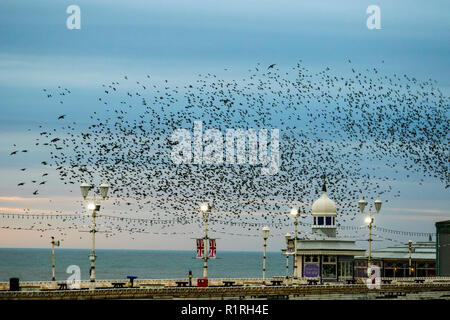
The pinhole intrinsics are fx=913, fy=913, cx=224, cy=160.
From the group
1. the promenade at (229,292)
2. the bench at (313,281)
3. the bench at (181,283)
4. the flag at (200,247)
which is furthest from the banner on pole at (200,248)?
the bench at (313,281)

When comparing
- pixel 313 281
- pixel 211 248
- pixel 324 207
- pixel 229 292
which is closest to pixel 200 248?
pixel 211 248

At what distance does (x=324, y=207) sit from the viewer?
113688 mm

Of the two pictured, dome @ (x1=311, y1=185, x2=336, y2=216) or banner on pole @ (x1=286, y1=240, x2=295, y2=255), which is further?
dome @ (x1=311, y1=185, x2=336, y2=216)

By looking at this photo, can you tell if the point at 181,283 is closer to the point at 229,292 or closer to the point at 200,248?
the point at 200,248

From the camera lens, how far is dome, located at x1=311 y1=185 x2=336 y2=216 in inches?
4471

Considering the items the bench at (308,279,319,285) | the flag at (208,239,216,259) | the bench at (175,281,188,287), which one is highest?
the flag at (208,239,216,259)

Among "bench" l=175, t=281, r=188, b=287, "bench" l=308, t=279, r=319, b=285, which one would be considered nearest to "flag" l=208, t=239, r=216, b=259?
"bench" l=175, t=281, r=188, b=287

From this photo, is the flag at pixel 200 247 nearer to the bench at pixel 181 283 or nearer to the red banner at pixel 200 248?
the red banner at pixel 200 248

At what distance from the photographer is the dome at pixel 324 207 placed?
4471 inches

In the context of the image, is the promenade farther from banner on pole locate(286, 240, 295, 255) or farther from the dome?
the dome
